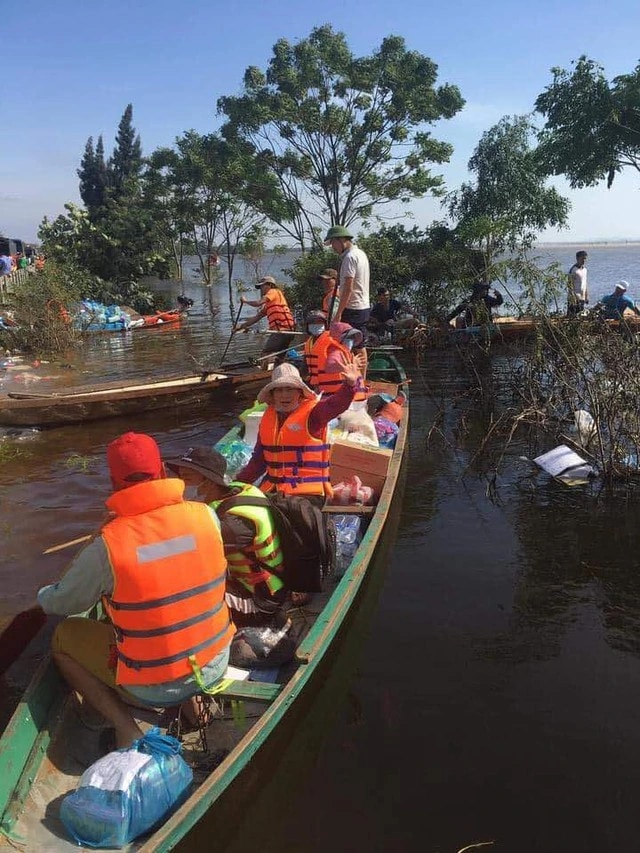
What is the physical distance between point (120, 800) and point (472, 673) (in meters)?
2.55

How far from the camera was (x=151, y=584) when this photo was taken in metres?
2.73

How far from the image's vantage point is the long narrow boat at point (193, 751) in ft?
8.81

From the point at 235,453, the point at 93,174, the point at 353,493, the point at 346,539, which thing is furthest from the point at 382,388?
the point at 93,174

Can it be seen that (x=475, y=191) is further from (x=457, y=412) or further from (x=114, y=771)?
(x=114, y=771)

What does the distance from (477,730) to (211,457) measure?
224 centimetres

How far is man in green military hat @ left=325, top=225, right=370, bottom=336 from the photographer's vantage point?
8469 millimetres

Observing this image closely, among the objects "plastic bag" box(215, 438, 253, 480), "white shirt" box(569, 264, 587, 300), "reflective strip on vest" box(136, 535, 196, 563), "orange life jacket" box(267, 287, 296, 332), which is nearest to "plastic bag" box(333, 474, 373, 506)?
"plastic bag" box(215, 438, 253, 480)

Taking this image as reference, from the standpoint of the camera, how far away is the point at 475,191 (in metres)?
18.6

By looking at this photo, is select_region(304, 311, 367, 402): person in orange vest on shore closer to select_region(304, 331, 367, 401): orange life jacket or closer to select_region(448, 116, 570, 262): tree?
select_region(304, 331, 367, 401): orange life jacket

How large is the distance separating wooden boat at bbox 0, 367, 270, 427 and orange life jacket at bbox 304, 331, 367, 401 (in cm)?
339

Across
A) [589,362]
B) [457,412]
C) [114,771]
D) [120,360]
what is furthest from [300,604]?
[120,360]

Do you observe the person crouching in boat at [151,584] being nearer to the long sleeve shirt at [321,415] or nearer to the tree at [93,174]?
the long sleeve shirt at [321,415]

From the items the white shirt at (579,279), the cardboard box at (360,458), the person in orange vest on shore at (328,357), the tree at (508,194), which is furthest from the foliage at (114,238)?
the cardboard box at (360,458)

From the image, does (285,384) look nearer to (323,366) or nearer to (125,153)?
(323,366)
